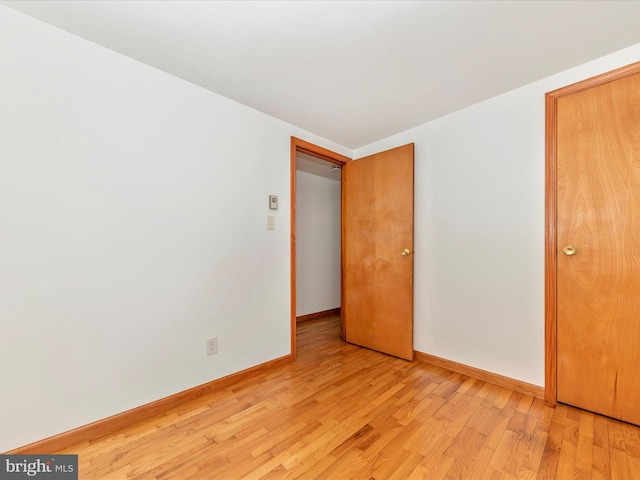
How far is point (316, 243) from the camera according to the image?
13.1ft

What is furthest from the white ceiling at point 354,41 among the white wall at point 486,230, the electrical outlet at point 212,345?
the electrical outlet at point 212,345

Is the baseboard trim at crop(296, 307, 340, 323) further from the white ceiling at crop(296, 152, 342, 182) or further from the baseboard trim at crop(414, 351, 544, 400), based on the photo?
the white ceiling at crop(296, 152, 342, 182)

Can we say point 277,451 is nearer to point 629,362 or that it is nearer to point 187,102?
point 629,362

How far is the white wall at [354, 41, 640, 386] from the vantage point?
6.01 feet

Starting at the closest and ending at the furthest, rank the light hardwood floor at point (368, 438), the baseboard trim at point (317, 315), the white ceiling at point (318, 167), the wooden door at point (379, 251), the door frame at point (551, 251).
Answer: the light hardwood floor at point (368, 438)
the door frame at point (551, 251)
the wooden door at point (379, 251)
the white ceiling at point (318, 167)
the baseboard trim at point (317, 315)

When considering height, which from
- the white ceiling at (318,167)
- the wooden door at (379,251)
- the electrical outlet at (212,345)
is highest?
the white ceiling at (318,167)

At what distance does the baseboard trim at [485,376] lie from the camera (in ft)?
5.99

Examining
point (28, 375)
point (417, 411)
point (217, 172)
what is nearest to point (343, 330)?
point (417, 411)

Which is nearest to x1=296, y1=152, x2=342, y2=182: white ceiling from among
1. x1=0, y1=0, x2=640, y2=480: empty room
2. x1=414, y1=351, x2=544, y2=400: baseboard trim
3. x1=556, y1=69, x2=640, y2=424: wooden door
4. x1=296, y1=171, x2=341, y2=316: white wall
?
x1=296, y1=171, x2=341, y2=316: white wall

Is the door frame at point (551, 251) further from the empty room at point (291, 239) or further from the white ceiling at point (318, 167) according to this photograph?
the white ceiling at point (318, 167)

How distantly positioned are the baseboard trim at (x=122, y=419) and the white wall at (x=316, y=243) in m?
1.80

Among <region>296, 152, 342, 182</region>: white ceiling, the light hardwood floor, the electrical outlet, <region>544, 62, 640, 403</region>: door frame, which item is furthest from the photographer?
<region>296, 152, 342, 182</region>: white ceiling

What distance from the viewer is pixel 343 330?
9.82 feet

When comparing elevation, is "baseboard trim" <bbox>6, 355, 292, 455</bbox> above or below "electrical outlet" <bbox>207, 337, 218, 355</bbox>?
below
